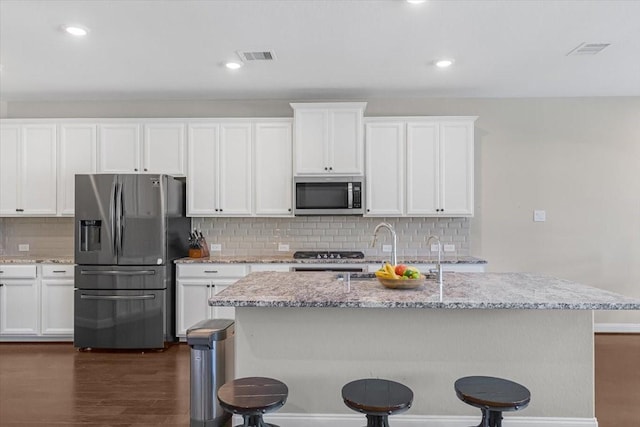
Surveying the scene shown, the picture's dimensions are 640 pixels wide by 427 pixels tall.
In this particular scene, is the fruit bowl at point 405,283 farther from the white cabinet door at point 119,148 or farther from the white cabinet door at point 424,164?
the white cabinet door at point 119,148

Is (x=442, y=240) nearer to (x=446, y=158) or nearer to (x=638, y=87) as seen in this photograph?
(x=446, y=158)

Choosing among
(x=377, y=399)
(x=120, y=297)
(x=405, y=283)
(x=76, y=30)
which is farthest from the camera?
(x=120, y=297)

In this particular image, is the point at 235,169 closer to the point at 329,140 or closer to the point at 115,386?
the point at 329,140

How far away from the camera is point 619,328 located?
4777 millimetres

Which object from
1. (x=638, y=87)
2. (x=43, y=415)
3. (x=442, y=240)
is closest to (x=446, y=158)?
(x=442, y=240)

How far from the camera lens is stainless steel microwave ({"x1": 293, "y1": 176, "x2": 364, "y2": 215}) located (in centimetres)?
461

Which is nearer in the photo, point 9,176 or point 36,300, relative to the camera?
point 36,300

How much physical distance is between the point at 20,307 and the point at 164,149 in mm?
2276

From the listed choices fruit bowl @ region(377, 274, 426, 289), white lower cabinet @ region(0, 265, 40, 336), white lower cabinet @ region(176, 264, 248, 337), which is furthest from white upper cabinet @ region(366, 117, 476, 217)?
white lower cabinet @ region(0, 265, 40, 336)

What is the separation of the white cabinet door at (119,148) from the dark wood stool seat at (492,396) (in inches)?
164

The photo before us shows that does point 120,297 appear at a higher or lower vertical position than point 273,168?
lower

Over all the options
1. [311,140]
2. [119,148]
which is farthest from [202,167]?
[311,140]

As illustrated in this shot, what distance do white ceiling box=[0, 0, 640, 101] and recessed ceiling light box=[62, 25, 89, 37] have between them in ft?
0.25

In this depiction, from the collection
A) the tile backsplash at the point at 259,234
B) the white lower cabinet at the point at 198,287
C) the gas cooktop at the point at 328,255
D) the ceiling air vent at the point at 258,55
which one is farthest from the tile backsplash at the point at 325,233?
the ceiling air vent at the point at 258,55
